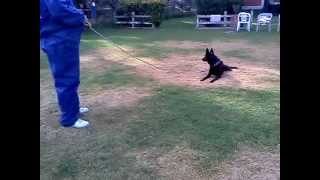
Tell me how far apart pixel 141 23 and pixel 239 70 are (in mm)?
12333

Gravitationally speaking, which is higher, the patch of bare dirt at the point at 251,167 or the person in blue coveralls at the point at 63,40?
the person in blue coveralls at the point at 63,40

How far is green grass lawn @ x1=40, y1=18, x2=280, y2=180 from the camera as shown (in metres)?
3.86

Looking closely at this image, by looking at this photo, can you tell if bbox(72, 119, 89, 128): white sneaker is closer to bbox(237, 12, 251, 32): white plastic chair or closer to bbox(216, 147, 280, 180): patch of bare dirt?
bbox(216, 147, 280, 180): patch of bare dirt

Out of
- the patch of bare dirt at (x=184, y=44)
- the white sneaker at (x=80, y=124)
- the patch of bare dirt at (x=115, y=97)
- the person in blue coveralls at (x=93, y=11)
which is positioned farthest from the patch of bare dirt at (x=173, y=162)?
the person in blue coveralls at (x=93, y=11)

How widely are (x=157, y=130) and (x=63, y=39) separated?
1600mm

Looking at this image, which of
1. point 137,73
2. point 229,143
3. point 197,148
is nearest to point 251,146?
point 229,143

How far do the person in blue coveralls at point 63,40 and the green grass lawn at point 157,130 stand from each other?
592 mm

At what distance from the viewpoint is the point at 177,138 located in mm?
4566

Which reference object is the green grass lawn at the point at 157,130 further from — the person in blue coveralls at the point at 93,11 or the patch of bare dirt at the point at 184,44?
the person in blue coveralls at the point at 93,11

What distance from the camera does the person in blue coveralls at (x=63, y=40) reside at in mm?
4492

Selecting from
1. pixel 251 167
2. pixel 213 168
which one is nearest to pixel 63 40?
pixel 213 168

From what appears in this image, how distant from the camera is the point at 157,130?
4863 mm

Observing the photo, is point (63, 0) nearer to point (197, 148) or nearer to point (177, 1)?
point (197, 148)
